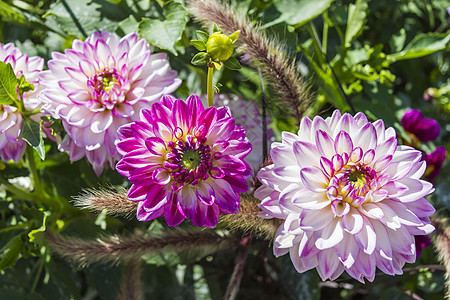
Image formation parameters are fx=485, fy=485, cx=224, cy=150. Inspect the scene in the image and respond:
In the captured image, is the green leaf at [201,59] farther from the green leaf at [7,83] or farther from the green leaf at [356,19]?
the green leaf at [356,19]

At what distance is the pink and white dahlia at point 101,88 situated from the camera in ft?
1.88

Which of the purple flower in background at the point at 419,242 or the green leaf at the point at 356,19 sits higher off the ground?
the green leaf at the point at 356,19

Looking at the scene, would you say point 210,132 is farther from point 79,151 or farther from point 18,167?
point 18,167

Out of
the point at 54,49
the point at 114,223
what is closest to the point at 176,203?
the point at 114,223

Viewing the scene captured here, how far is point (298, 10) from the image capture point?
0.74 meters

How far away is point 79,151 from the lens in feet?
1.98

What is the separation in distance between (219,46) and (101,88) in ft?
0.61

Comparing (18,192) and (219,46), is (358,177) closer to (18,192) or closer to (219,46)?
(219,46)

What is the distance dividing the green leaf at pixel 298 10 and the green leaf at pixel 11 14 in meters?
0.39

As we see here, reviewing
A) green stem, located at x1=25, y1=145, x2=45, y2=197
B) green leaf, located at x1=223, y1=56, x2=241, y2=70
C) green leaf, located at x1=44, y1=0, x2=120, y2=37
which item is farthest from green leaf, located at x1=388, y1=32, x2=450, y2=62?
green stem, located at x1=25, y1=145, x2=45, y2=197

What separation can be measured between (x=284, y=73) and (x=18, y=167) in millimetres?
429

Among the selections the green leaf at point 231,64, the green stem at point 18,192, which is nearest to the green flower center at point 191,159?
the green leaf at point 231,64

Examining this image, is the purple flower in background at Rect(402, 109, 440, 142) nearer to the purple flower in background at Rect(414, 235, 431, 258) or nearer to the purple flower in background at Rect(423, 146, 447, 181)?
the purple flower in background at Rect(423, 146, 447, 181)

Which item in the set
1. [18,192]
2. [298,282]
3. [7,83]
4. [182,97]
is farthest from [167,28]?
[298,282]
